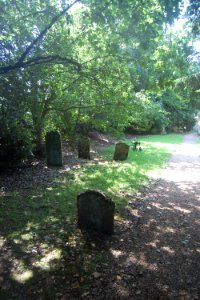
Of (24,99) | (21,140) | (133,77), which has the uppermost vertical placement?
(133,77)

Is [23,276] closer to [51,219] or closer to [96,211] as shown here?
[96,211]

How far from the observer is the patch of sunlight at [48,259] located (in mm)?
5141

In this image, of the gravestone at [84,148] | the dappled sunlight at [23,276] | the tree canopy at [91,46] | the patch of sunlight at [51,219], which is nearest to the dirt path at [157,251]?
the dappled sunlight at [23,276]

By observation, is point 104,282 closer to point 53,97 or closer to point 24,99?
point 24,99

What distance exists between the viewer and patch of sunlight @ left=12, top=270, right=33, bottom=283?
4746mm

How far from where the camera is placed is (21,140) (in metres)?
12.6

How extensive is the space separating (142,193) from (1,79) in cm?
580

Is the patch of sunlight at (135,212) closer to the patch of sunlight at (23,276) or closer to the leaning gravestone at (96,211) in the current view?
the leaning gravestone at (96,211)

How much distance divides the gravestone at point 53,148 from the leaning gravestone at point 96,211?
22.6 feet

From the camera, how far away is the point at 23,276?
190 inches

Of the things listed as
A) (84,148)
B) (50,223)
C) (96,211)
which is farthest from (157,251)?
(84,148)

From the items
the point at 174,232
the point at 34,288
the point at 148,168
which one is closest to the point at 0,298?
the point at 34,288

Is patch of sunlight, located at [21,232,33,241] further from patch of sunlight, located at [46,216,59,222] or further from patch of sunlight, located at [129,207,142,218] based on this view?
patch of sunlight, located at [129,207,142,218]

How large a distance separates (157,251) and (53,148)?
27.6 feet
